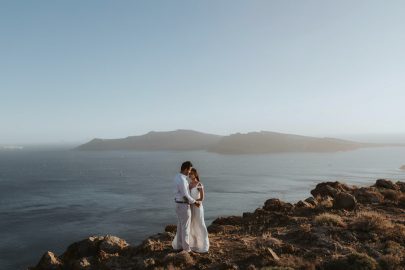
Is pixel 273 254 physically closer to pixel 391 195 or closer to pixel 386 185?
pixel 391 195

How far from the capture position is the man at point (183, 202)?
11.4 metres

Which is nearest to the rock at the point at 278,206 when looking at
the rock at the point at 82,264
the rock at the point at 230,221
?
the rock at the point at 230,221

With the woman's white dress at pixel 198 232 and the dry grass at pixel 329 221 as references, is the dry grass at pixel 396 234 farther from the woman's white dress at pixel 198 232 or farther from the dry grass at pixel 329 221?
A: the woman's white dress at pixel 198 232

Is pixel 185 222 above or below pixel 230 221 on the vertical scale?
above

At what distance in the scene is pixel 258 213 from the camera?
20094mm

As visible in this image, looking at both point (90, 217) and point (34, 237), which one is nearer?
point (34, 237)

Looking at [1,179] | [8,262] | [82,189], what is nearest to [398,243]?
[8,262]

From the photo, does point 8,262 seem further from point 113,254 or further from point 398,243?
point 398,243

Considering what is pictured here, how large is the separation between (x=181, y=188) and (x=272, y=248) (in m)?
3.71

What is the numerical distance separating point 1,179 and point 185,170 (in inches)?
4702

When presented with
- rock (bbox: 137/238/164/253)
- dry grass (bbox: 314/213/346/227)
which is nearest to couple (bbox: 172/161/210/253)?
rock (bbox: 137/238/164/253)

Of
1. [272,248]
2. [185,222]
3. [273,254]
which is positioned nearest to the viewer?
[273,254]

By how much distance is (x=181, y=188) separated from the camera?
11484 millimetres

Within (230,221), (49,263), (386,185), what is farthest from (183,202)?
(386,185)
